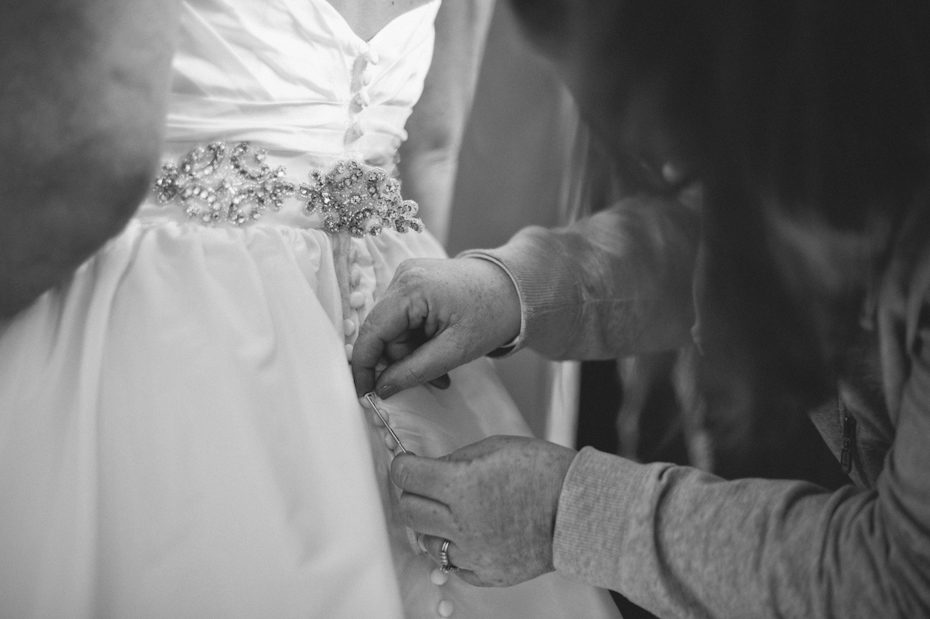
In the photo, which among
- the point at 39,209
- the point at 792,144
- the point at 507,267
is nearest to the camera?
the point at 39,209

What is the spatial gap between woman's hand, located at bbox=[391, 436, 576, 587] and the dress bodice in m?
0.29

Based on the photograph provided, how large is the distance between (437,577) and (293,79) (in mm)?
433

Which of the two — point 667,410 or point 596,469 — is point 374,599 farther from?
point 667,410

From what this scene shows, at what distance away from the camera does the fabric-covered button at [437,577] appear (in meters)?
0.59

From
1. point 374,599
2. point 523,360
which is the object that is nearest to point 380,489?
point 374,599

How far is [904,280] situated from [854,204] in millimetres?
73

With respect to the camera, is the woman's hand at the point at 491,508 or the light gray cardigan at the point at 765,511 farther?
the woman's hand at the point at 491,508

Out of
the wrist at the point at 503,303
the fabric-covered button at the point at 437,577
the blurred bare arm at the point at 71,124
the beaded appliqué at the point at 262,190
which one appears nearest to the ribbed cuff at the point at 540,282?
the wrist at the point at 503,303

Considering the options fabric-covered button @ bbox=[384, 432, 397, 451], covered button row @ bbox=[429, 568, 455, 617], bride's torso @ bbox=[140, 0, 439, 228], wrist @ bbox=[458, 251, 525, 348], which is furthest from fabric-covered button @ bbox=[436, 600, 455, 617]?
bride's torso @ bbox=[140, 0, 439, 228]

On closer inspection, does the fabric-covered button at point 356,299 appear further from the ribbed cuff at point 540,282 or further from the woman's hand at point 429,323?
the ribbed cuff at point 540,282

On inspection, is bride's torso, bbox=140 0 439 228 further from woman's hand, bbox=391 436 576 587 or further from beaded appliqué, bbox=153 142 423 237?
woman's hand, bbox=391 436 576 587

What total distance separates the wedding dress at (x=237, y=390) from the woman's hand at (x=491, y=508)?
4 cm

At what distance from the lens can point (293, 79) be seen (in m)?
0.61

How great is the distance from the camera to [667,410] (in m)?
0.71
